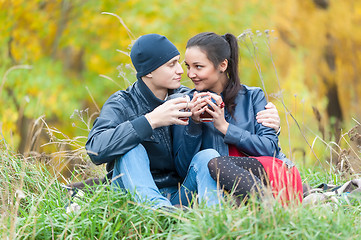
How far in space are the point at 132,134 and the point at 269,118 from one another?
0.92 meters

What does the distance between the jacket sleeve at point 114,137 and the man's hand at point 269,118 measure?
0.76 metres

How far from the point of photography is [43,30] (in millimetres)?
8945

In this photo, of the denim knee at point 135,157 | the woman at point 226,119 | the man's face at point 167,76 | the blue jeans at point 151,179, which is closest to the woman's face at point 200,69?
the woman at point 226,119

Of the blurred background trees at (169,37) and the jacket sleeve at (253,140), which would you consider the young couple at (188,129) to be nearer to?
the jacket sleeve at (253,140)

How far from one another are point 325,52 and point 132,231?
256 inches

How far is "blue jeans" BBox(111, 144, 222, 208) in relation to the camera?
2.78m

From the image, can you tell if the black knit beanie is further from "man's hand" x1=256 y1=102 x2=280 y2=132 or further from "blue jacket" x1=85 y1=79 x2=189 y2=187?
"man's hand" x1=256 y1=102 x2=280 y2=132

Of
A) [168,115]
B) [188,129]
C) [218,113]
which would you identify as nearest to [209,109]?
[218,113]

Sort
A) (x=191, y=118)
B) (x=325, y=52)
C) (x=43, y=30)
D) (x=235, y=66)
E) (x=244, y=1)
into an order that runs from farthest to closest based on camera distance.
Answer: (x=244, y=1) < (x=43, y=30) < (x=325, y=52) < (x=235, y=66) < (x=191, y=118)

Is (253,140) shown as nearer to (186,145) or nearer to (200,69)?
(186,145)

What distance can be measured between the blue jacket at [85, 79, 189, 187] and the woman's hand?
1.08 ft

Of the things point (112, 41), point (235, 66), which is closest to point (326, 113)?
point (112, 41)

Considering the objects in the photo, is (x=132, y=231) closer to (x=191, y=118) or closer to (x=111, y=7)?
(x=191, y=118)

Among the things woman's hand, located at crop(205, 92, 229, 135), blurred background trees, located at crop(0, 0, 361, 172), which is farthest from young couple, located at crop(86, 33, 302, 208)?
blurred background trees, located at crop(0, 0, 361, 172)
